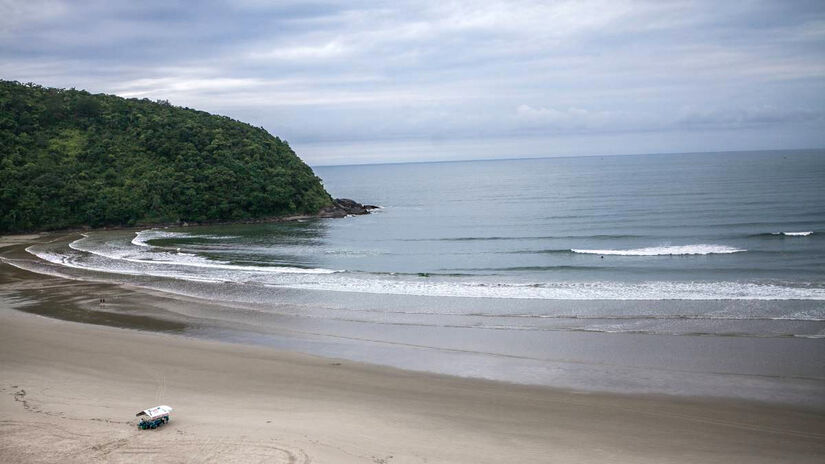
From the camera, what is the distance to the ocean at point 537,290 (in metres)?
14.5

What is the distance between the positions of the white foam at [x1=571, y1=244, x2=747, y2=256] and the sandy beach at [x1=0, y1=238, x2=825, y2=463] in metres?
20.0

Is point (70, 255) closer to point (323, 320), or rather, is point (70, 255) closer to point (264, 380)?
point (323, 320)

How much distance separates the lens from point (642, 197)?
2547 inches

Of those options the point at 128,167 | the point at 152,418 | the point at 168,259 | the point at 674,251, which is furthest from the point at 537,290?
the point at 128,167

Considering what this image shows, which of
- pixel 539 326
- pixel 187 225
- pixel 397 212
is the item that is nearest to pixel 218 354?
pixel 539 326

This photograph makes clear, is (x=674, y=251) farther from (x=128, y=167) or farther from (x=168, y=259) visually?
(x=128, y=167)

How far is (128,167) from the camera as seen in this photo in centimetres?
5894

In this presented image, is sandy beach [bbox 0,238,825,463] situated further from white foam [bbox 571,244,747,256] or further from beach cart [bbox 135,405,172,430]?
white foam [bbox 571,244,747,256]

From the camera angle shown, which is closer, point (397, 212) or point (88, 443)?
point (88, 443)

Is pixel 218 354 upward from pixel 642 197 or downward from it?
downward

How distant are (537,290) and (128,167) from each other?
5010 centimetres

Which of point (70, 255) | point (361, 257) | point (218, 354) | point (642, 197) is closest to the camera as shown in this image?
point (218, 354)

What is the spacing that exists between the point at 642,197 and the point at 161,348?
2323 inches

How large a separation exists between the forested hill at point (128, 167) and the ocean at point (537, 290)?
6368mm
